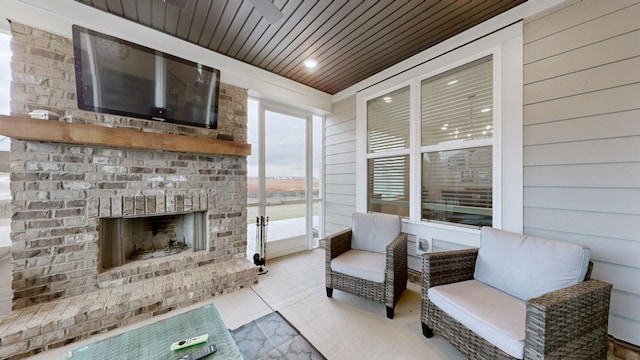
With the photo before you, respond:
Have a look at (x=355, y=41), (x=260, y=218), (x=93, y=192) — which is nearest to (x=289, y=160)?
(x=260, y=218)

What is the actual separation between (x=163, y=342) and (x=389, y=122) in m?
3.26

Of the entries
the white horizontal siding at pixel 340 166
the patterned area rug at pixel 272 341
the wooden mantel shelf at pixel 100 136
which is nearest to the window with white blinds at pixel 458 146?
the white horizontal siding at pixel 340 166

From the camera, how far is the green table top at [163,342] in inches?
44.9

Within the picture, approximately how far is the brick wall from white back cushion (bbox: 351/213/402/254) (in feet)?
6.75

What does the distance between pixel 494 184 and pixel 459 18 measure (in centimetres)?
168

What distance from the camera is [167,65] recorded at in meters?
2.29

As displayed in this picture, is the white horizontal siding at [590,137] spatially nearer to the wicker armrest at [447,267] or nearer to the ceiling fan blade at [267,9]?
the wicker armrest at [447,267]

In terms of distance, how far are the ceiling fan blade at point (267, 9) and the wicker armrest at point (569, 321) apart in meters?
2.39

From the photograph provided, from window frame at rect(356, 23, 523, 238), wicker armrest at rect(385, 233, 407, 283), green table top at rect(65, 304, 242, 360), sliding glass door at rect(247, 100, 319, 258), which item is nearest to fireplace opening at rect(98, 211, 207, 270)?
sliding glass door at rect(247, 100, 319, 258)

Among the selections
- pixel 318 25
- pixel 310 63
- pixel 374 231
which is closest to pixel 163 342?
pixel 374 231

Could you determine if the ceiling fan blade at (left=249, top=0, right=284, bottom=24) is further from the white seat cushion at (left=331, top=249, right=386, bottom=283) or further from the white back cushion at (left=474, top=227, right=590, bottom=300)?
the white back cushion at (left=474, top=227, right=590, bottom=300)

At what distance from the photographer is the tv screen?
1946 millimetres

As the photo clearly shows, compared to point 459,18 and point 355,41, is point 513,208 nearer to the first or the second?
point 459,18

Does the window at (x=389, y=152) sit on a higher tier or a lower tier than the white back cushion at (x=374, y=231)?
→ higher
